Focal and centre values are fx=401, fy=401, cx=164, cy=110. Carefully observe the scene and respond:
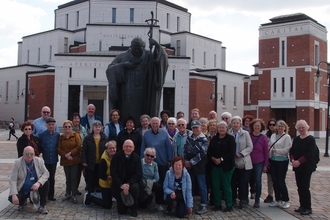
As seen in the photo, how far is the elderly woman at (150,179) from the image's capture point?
7591 millimetres

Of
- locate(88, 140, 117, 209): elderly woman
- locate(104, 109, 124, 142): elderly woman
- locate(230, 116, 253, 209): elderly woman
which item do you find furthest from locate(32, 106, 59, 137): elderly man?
locate(230, 116, 253, 209): elderly woman

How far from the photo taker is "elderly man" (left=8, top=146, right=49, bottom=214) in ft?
24.5

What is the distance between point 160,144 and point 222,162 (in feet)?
4.16

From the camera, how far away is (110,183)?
306 inches

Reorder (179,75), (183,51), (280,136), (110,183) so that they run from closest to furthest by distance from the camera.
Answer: (110,183)
(280,136)
(179,75)
(183,51)

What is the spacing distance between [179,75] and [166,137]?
37232 millimetres

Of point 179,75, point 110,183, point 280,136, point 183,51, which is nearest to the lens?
point 110,183

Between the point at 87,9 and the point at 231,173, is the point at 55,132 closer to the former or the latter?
the point at 231,173

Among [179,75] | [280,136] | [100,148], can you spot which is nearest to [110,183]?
[100,148]

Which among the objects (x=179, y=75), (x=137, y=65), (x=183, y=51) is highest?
(x=183, y=51)

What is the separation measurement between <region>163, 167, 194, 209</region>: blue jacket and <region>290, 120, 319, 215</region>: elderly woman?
83.7 inches

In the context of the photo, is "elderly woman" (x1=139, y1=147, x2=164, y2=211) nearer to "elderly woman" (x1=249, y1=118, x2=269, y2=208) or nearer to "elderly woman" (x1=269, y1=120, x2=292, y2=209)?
"elderly woman" (x1=249, y1=118, x2=269, y2=208)

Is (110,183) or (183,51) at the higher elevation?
(183,51)

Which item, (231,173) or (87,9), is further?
(87,9)
